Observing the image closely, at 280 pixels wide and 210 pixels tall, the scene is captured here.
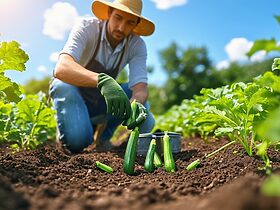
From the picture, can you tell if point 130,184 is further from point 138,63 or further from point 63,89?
point 138,63

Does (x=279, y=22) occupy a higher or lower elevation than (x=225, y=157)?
higher

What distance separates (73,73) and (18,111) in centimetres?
90

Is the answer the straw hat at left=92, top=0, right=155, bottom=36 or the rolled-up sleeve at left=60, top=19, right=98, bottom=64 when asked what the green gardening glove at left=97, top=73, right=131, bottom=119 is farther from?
the straw hat at left=92, top=0, right=155, bottom=36

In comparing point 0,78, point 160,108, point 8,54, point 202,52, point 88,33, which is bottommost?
point 160,108

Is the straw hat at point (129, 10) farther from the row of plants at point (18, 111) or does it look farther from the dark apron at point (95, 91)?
the row of plants at point (18, 111)

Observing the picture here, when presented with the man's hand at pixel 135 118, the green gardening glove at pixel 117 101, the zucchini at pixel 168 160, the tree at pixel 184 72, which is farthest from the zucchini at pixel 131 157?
the tree at pixel 184 72

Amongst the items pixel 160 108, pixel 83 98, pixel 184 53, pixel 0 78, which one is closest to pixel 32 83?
pixel 160 108

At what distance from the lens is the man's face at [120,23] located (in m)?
4.51

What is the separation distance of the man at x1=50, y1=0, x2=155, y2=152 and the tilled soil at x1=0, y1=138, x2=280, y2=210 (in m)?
0.66

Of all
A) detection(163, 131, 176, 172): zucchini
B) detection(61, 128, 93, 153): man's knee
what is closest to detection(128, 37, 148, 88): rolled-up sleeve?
detection(61, 128, 93, 153): man's knee

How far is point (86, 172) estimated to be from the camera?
3188mm

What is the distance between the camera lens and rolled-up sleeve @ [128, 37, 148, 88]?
4.82 metres

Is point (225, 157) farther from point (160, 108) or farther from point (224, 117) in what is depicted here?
point (160, 108)

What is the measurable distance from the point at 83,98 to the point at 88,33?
3.11 ft
